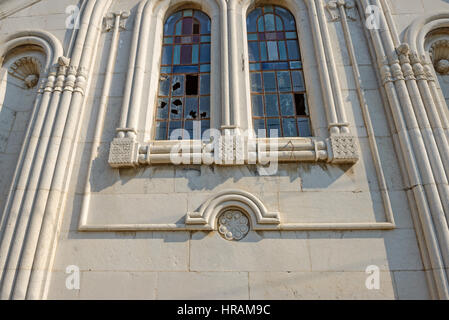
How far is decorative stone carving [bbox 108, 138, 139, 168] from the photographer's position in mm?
5844

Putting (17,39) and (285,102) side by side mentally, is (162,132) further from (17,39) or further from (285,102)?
(17,39)

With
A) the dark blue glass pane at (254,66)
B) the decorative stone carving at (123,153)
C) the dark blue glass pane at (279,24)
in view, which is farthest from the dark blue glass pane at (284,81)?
the decorative stone carving at (123,153)

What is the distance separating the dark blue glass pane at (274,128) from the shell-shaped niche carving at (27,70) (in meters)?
6.24

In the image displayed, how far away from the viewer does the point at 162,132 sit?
6.71 m

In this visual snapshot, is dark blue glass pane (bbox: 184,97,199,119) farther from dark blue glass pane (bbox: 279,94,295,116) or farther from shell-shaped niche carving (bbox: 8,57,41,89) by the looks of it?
shell-shaped niche carving (bbox: 8,57,41,89)

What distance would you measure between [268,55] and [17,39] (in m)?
6.68

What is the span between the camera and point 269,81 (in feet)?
23.4

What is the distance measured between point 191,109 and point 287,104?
91.7 inches

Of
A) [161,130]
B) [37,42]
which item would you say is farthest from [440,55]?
[37,42]

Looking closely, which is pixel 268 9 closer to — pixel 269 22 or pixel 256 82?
pixel 269 22

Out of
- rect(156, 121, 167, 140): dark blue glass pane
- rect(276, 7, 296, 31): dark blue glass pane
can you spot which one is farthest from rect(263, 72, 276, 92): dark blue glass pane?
rect(156, 121, 167, 140): dark blue glass pane

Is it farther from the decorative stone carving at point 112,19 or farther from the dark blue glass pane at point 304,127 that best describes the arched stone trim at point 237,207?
the decorative stone carving at point 112,19

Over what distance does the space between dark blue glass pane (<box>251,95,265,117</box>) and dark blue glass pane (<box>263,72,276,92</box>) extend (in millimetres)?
308

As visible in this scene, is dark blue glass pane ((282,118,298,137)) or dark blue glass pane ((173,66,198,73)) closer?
dark blue glass pane ((282,118,298,137))
